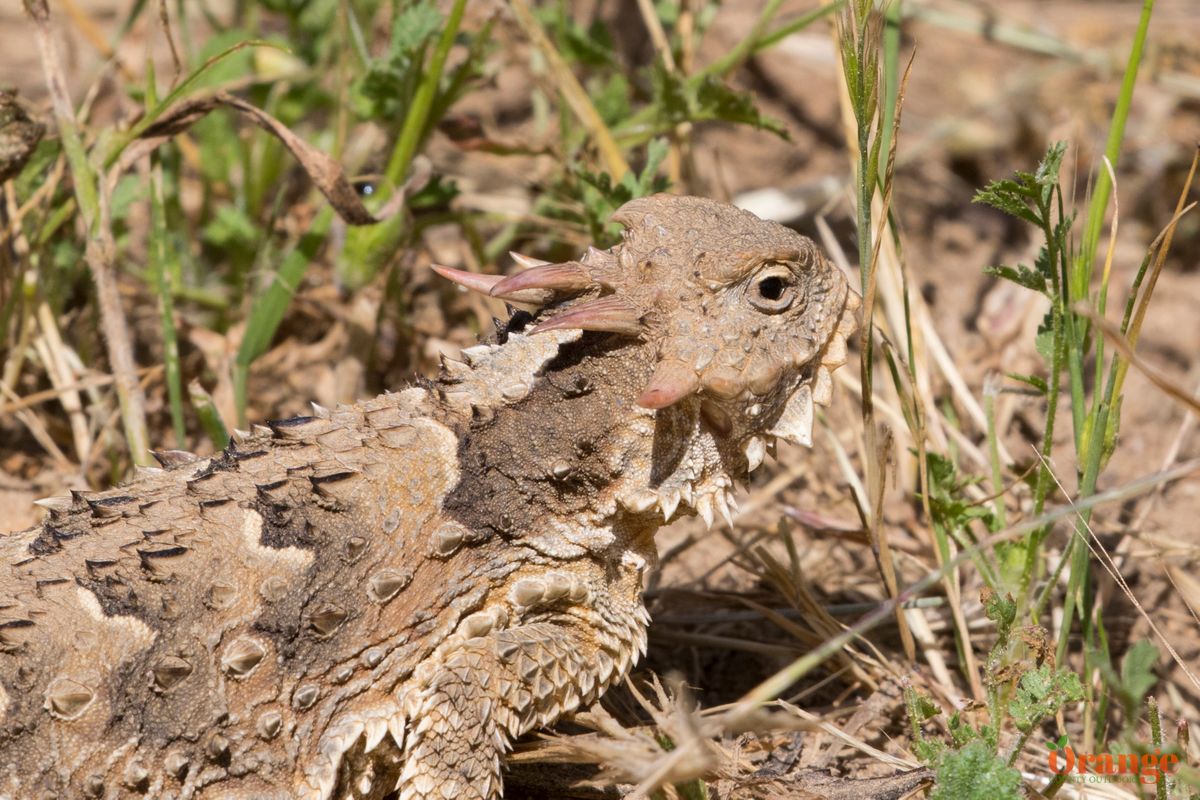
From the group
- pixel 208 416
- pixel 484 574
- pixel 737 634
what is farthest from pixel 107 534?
pixel 737 634

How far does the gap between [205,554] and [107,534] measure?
0.27 metres

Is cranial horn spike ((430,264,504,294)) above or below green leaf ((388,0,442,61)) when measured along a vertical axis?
below

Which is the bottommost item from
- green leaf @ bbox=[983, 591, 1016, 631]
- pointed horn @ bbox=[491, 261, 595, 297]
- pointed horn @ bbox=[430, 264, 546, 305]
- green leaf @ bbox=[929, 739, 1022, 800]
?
green leaf @ bbox=[929, 739, 1022, 800]

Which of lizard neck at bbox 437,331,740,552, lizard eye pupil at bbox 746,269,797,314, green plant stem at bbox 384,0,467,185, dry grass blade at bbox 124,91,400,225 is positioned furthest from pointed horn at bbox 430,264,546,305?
green plant stem at bbox 384,0,467,185

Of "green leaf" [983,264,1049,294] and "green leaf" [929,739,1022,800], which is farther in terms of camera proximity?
"green leaf" [983,264,1049,294]

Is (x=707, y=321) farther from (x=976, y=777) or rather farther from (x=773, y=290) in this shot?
(x=976, y=777)

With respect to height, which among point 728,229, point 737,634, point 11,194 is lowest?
point 737,634

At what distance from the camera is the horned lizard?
8.09 feet

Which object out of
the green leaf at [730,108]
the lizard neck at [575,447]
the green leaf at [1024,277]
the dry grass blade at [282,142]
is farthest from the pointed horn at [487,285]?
the green leaf at [730,108]

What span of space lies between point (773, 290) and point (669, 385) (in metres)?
0.39

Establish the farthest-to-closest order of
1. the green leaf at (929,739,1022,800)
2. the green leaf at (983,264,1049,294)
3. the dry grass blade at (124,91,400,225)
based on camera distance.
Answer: the dry grass blade at (124,91,400,225) < the green leaf at (983,264,1049,294) < the green leaf at (929,739,1022,800)

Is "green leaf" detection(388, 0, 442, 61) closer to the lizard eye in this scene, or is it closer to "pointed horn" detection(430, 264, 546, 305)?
"pointed horn" detection(430, 264, 546, 305)

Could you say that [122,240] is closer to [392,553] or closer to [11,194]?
[11,194]

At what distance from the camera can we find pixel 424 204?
4367 millimetres
